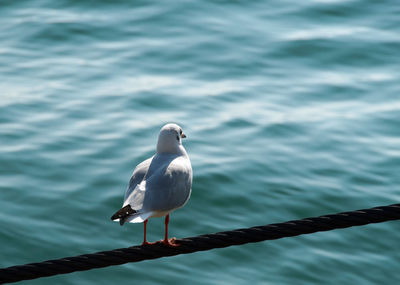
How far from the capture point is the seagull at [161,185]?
506 centimetres

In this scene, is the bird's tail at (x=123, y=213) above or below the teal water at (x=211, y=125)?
below

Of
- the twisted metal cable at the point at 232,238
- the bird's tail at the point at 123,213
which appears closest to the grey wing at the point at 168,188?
the bird's tail at the point at 123,213

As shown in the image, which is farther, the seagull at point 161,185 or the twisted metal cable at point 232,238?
the seagull at point 161,185

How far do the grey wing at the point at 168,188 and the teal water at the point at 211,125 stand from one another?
3043 millimetres

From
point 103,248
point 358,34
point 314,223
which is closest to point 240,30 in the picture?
point 358,34

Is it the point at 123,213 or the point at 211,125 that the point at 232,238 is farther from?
the point at 211,125

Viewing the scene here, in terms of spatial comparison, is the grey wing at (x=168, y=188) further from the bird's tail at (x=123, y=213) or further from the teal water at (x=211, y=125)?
the teal water at (x=211, y=125)

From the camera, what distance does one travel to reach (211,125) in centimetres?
1142

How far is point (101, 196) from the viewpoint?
968 cm

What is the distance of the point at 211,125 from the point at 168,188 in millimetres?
6096

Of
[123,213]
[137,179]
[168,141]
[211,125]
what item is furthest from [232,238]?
[211,125]

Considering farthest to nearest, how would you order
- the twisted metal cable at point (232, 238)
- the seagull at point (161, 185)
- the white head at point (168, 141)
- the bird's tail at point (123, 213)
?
the white head at point (168, 141)
the seagull at point (161, 185)
the bird's tail at point (123, 213)
the twisted metal cable at point (232, 238)

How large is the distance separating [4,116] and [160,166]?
6.53 m

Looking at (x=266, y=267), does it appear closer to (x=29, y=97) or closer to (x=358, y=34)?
(x=29, y=97)
